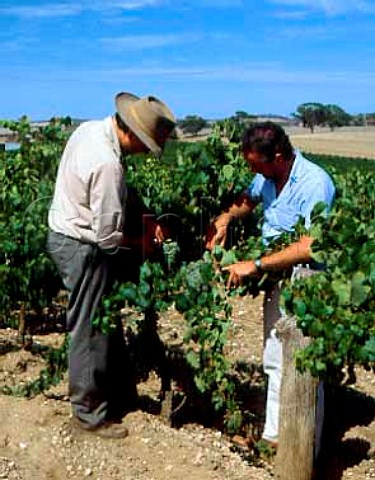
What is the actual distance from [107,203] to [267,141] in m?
0.87

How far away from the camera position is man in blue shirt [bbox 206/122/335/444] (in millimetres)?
4188

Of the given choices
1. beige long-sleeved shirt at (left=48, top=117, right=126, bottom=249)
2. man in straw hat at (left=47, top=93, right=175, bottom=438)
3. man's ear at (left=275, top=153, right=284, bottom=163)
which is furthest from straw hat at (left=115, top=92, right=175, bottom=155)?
man's ear at (left=275, top=153, right=284, bottom=163)

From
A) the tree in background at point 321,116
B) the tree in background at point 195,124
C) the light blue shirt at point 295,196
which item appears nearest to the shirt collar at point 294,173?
the light blue shirt at point 295,196

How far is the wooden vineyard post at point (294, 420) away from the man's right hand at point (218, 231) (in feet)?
2.17

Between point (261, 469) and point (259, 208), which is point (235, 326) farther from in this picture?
point (261, 469)

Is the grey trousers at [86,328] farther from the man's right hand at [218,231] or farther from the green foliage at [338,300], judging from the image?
the green foliage at [338,300]

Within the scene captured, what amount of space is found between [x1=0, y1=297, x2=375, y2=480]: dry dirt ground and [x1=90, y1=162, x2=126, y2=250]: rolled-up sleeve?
1104 millimetres

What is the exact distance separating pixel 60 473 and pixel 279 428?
1.12 m

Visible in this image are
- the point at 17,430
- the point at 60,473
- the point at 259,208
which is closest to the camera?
the point at 60,473

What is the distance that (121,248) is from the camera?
4465 millimetres

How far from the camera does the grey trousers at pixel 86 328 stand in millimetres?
4438

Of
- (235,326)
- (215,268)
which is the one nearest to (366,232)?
(215,268)

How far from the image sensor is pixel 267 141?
4.34m

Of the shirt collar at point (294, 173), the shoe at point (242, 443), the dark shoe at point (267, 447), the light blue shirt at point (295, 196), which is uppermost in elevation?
the shirt collar at point (294, 173)
